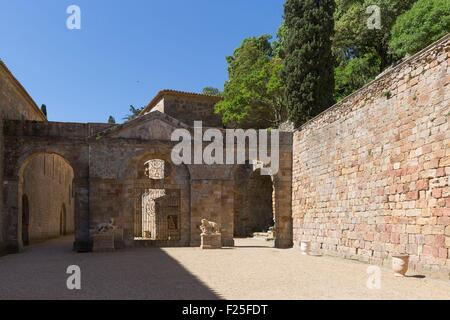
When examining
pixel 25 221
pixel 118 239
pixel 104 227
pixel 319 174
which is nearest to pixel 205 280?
pixel 319 174

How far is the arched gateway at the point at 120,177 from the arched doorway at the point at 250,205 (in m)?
9.46

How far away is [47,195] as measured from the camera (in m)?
24.2

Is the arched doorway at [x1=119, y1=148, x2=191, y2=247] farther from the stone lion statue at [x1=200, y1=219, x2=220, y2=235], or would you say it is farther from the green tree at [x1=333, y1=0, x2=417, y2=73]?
the green tree at [x1=333, y1=0, x2=417, y2=73]

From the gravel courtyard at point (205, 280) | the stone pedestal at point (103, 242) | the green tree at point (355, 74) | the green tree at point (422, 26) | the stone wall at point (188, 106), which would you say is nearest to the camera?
the gravel courtyard at point (205, 280)

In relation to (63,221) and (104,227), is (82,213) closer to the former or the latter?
(104,227)

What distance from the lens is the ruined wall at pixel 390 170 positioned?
947 cm

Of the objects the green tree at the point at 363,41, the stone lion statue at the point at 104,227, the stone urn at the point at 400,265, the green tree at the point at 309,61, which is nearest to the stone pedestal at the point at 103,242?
the stone lion statue at the point at 104,227

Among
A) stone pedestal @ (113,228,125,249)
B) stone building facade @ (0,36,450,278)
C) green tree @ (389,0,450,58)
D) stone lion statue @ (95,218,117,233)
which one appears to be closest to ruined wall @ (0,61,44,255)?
stone building facade @ (0,36,450,278)

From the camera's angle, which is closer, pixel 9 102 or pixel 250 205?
pixel 9 102

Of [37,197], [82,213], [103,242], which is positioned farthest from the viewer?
[37,197]

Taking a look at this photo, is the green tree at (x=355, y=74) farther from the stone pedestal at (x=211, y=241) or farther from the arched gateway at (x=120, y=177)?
the stone pedestal at (x=211, y=241)

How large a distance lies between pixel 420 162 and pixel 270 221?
763 inches

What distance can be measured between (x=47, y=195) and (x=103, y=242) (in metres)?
8.94

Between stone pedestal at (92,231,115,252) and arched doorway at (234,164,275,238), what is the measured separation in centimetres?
1267
